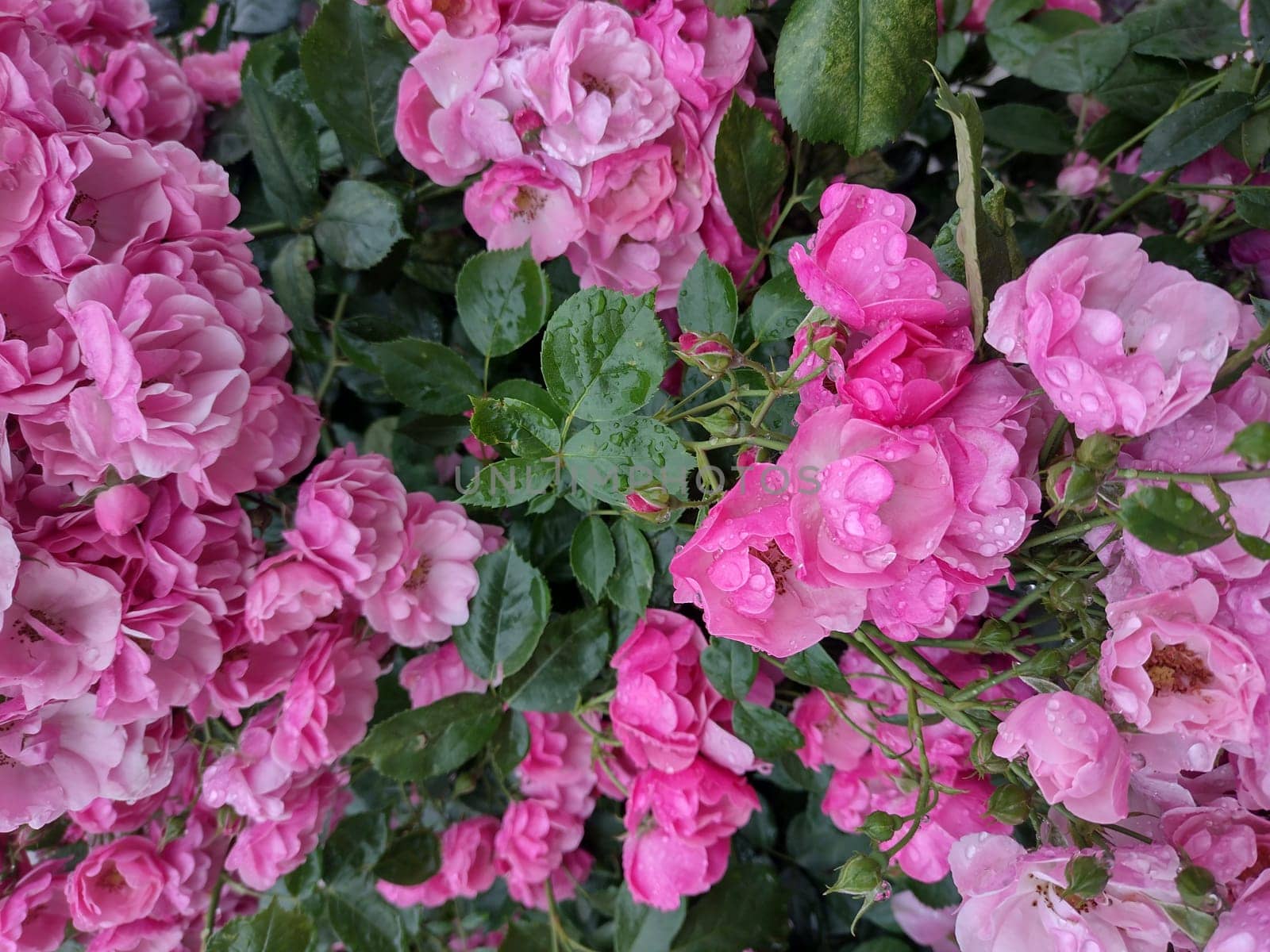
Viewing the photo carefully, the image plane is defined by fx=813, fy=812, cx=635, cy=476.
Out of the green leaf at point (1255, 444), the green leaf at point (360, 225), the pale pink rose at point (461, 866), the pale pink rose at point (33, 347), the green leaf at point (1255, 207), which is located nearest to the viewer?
the green leaf at point (1255, 444)

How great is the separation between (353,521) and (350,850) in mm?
357

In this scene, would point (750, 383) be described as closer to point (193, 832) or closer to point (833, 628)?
point (833, 628)

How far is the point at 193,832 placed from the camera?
670 millimetres

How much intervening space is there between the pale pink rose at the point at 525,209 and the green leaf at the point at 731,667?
0.32 meters

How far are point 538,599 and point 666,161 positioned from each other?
34cm

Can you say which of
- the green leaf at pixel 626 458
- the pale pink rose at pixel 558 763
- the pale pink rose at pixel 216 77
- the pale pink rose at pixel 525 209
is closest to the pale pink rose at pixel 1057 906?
the green leaf at pixel 626 458

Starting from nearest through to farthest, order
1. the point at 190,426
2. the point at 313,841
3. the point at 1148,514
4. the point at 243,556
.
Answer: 1. the point at 1148,514
2. the point at 190,426
3. the point at 243,556
4. the point at 313,841

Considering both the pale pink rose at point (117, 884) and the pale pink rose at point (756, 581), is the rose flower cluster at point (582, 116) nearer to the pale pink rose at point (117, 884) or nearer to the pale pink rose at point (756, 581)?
the pale pink rose at point (756, 581)

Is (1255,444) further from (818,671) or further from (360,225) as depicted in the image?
(360,225)

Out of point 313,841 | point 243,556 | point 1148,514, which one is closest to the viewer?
point 1148,514

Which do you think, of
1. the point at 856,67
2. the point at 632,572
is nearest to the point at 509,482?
the point at 632,572

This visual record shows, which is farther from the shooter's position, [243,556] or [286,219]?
[286,219]

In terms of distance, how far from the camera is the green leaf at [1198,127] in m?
0.57

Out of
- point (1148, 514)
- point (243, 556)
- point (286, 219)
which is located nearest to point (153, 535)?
point (243, 556)
